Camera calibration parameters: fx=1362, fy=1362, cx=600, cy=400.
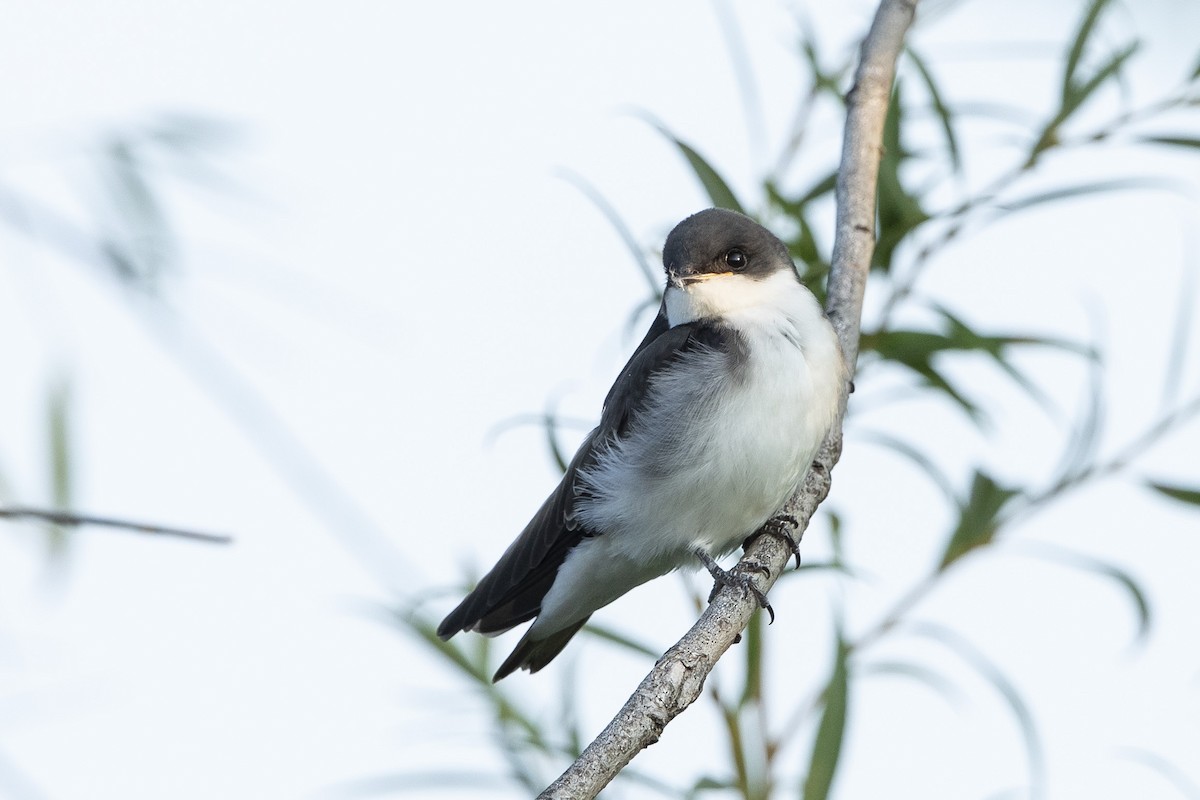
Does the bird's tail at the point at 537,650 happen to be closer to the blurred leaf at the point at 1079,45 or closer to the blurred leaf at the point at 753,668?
the blurred leaf at the point at 753,668

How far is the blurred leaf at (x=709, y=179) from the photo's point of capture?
9.71 ft

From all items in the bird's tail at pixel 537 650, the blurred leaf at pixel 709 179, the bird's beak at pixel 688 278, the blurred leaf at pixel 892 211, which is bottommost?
the bird's tail at pixel 537 650

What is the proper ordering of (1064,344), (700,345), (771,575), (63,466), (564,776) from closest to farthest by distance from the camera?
(564,776)
(63,466)
(771,575)
(1064,344)
(700,345)

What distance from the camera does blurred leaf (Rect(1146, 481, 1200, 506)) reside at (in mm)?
3082

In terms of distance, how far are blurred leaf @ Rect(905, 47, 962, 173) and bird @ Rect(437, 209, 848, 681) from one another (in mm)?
469

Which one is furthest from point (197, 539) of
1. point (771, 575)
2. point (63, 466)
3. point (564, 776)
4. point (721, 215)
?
point (721, 215)

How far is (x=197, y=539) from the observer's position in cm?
132

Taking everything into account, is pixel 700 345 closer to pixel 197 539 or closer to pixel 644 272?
pixel 644 272

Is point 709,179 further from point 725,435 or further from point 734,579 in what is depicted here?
point 734,579

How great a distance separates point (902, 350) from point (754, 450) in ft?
1.35

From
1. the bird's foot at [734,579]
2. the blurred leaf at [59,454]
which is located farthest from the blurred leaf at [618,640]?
the blurred leaf at [59,454]

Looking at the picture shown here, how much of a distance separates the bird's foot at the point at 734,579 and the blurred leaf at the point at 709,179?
0.82m

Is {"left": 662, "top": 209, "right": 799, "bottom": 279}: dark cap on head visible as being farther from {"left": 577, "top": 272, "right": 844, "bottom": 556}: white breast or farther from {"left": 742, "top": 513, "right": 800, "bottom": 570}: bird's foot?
{"left": 742, "top": 513, "right": 800, "bottom": 570}: bird's foot

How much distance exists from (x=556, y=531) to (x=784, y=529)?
672 mm
